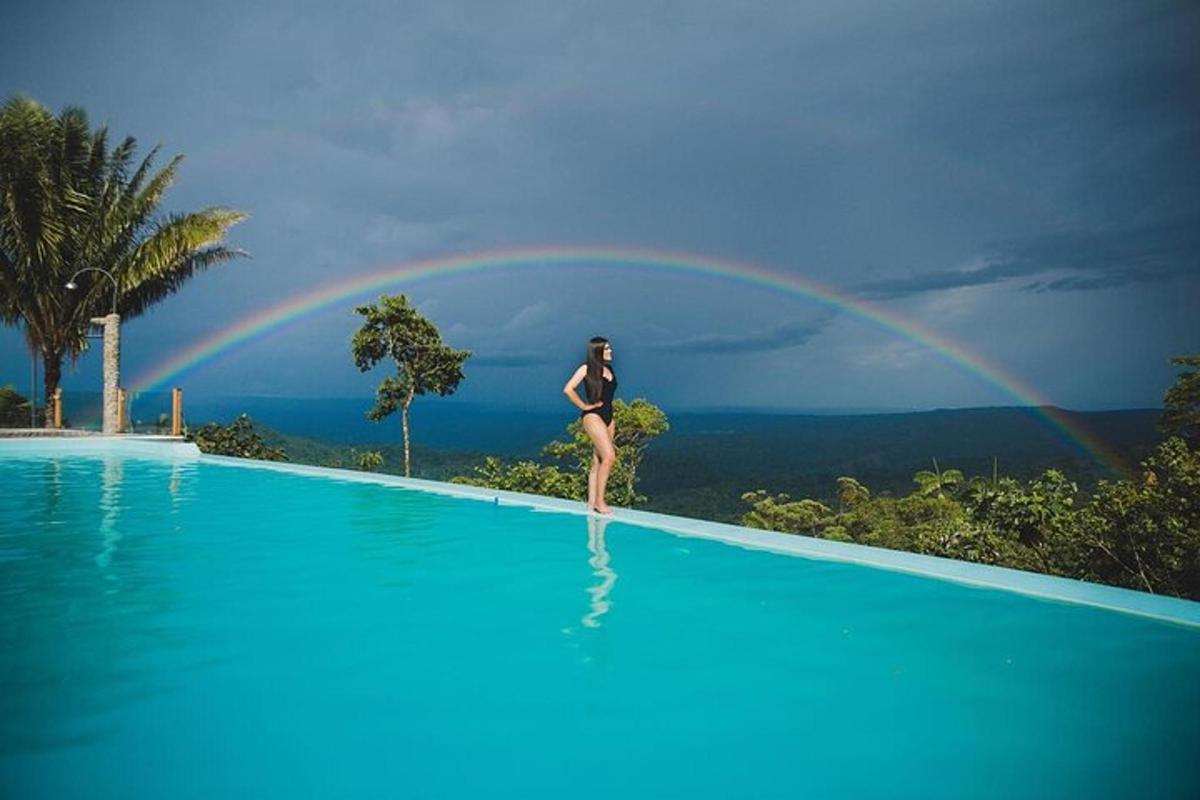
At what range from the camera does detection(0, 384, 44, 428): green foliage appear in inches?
904

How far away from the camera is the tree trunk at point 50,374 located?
21891mm

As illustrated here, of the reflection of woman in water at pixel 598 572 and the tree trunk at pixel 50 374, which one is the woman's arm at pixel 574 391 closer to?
the reflection of woman in water at pixel 598 572

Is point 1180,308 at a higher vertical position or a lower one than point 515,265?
lower

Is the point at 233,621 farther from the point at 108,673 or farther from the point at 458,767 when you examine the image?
the point at 458,767

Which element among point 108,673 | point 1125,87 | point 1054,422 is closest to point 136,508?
point 108,673

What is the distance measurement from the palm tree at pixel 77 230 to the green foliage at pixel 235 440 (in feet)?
15.6

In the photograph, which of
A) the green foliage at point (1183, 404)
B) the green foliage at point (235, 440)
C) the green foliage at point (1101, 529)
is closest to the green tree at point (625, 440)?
the green foliage at point (235, 440)

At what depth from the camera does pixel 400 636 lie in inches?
148

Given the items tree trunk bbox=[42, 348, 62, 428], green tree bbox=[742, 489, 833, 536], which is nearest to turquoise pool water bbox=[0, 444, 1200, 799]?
green tree bbox=[742, 489, 833, 536]

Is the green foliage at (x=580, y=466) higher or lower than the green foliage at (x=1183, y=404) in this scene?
lower

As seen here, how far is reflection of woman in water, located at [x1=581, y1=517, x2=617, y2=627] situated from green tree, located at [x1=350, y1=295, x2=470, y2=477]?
1571 centimetres

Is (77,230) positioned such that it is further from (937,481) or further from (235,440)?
(937,481)

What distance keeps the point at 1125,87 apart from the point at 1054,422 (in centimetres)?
3547

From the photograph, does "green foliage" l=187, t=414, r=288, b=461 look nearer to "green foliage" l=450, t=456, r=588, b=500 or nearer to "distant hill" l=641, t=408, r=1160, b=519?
"green foliage" l=450, t=456, r=588, b=500
